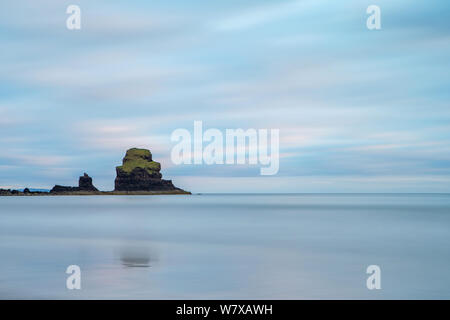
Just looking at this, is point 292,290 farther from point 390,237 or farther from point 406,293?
point 390,237

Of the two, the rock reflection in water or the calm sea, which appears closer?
the calm sea

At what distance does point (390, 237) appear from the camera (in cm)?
4747

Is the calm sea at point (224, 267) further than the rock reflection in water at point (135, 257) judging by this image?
No

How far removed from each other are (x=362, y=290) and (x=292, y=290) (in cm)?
292

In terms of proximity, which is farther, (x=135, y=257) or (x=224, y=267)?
(x=135, y=257)

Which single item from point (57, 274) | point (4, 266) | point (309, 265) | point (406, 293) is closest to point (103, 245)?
point (4, 266)

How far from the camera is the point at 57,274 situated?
2369cm
